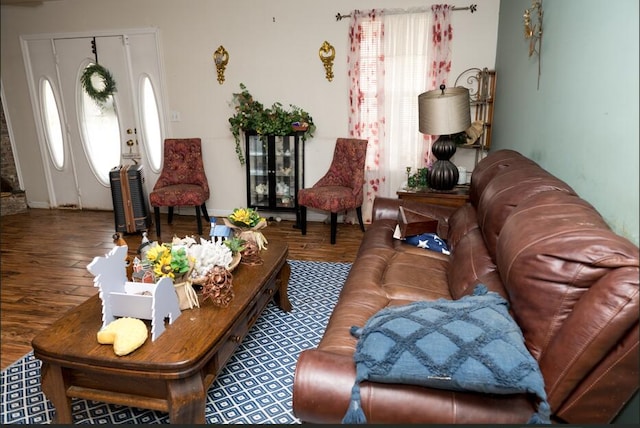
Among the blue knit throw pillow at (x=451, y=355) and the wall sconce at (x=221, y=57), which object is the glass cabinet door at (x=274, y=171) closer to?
the wall sconce at (x=221, y=57)

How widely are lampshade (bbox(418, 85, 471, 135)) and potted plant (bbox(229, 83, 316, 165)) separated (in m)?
1.40

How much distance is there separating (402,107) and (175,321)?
3.11m

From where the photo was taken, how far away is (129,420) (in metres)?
1.61

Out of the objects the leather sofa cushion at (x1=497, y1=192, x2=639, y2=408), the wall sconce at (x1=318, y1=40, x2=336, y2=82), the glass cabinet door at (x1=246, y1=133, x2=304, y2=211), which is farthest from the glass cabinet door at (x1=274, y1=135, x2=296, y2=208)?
the leather sofa cushion at (x1=497, y1=192, x2=639, y2=408)

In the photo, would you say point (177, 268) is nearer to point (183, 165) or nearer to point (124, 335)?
point (124, 335)

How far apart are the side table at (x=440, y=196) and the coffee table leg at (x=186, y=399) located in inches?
90.2

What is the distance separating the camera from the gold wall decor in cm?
227

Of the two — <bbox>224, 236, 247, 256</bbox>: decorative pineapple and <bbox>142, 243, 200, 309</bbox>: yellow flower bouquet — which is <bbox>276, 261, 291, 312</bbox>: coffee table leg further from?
<bbox>142, 243, 200, 309</bbox>: yellow flower bouquet

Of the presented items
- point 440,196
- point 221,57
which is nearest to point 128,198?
point 221,57

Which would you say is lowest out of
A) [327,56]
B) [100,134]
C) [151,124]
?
[100,134]

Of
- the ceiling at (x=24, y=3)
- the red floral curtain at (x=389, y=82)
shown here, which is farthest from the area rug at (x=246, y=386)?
the ceiling at (x=24, y=3)

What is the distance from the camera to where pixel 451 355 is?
0.99m

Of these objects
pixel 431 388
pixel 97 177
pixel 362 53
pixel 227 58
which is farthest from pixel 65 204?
pixel 431 388

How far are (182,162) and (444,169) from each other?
270 cm
